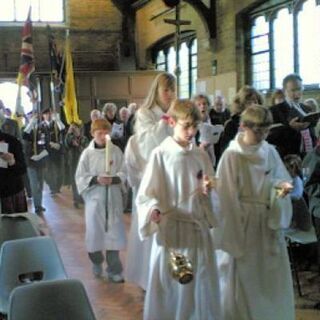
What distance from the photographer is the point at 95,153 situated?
5.72 meters

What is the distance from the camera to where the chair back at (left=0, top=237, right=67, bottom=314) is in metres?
3.75

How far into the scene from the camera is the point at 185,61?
52.6 feet

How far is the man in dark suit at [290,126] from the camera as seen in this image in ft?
18.5

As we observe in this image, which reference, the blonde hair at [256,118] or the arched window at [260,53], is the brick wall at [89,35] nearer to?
the arched window at [260,53]

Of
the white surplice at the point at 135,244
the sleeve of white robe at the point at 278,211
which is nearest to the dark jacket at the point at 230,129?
the white surplice at the point at 135,244

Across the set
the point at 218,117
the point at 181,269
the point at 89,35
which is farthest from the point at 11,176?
the point at 89,35

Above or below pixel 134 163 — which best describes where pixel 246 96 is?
above

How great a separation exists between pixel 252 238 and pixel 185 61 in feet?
40.6

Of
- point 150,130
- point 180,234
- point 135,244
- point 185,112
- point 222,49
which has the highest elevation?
point 222,49

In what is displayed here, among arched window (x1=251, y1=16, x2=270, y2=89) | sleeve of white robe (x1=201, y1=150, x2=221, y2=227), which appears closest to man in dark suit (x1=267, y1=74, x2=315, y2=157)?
sleeve of white robe (x1=201, y1=150, x2=221, y2=227)

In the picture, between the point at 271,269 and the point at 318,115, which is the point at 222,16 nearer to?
the point at 318,115

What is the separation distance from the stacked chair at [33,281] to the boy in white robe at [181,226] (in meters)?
0.60

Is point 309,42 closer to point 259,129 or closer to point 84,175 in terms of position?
point 84,175

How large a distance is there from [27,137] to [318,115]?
5967mm
